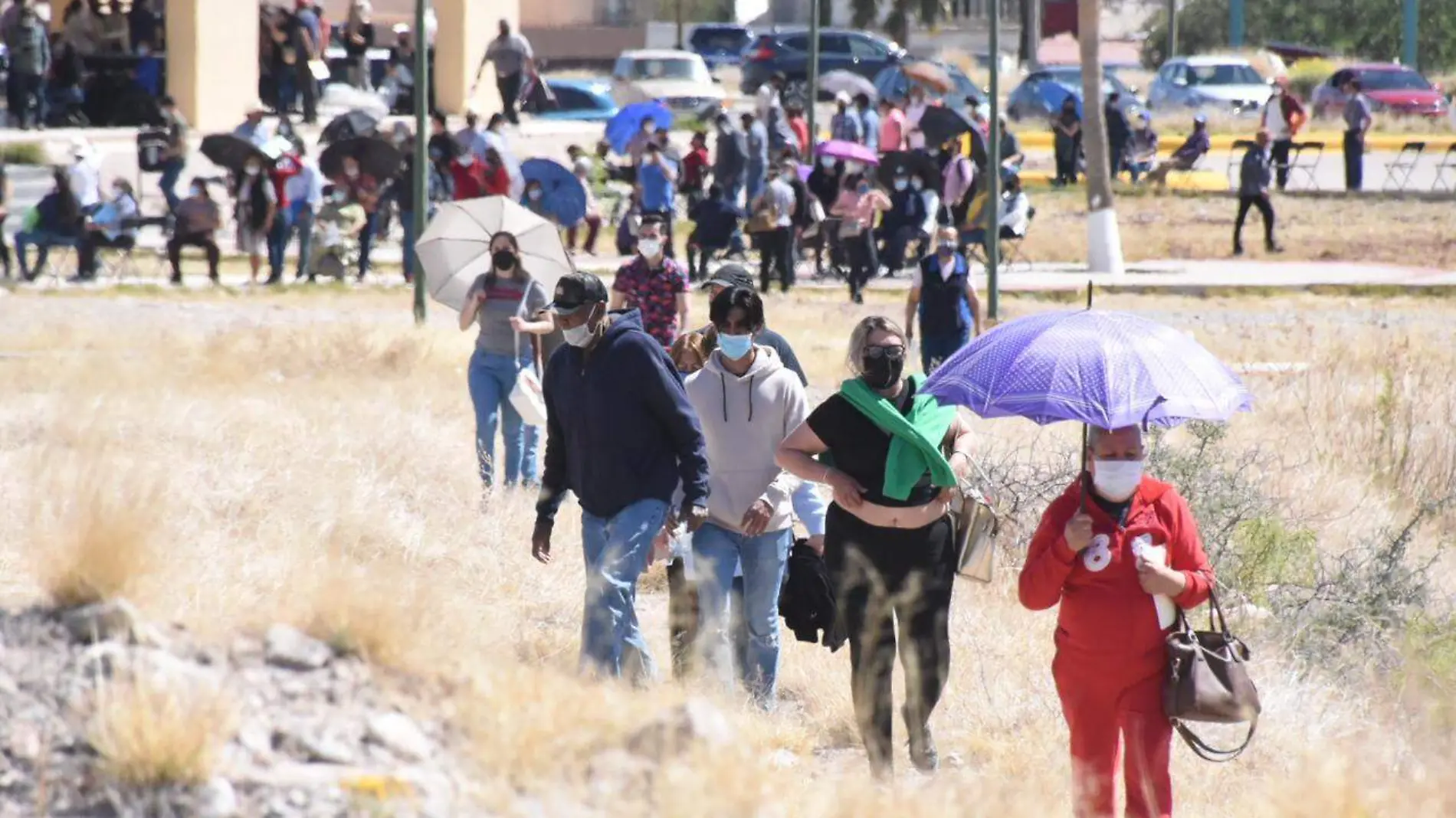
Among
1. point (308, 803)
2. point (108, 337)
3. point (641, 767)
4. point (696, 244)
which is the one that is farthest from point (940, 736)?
point (696, 244)

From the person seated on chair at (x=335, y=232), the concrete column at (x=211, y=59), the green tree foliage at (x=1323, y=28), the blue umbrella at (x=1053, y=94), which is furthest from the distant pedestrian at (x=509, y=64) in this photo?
the green tree foliage at (x=1323, y=28)

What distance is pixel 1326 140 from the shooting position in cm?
4181

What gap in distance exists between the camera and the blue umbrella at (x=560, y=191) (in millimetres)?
25125

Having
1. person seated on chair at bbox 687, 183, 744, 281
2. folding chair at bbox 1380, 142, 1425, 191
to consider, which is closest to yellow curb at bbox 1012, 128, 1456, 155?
folding chair at bbox 1380, 142, 1425, 191

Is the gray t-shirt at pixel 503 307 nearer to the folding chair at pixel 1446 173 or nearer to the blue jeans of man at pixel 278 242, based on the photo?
the blue jeans of man at pixel 278 242

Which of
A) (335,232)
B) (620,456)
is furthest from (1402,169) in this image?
(620,456)

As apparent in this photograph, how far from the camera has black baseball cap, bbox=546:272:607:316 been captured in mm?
7125

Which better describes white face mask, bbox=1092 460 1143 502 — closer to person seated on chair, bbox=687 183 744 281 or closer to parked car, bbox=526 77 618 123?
person seated on chair, bbox=687 183 744 281

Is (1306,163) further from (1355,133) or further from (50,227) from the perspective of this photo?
(50,227)

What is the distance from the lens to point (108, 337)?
56.7ft

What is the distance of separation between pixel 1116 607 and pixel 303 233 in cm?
1817

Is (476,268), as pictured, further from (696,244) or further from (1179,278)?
(1179,278)

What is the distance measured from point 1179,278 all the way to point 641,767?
2014 cm

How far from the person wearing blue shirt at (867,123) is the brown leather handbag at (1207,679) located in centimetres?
2431
